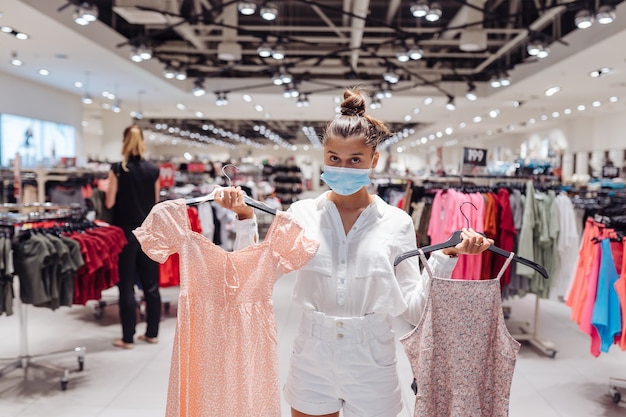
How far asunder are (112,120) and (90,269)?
49.7ft

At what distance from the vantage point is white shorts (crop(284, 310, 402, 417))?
64.9 inches

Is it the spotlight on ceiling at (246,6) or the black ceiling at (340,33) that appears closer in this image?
the spotlight on ceiling at (246,6)

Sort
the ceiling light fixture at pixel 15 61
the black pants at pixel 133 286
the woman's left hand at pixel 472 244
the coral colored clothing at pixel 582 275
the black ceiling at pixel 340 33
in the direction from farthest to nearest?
the ceiling light fixture at pixel 15 61, the black ceiling at pixel 340 33, the black pants at pixel 133 286, the coral colored clothing at pixel 582 275, the woman's left hand at pixel 472 244

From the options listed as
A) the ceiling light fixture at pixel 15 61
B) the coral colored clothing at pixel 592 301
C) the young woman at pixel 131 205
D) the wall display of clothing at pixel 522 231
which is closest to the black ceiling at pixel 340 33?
the ceiling light fixture at pixel 15 61

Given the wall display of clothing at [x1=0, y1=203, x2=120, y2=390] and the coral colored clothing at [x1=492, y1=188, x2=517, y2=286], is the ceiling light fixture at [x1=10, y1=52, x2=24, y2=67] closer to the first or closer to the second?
the wall display of clothing at [x1=0, y1=203, x2=120, y2=390]

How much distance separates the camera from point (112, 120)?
17.5 m

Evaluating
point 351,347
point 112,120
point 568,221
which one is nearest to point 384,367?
point 351,347

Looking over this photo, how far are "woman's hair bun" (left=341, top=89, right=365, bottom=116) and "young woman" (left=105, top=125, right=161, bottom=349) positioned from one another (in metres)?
3.06

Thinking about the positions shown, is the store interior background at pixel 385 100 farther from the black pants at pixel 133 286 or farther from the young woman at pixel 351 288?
the young woman at pixel 351 288

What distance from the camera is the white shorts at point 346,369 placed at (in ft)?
5.41

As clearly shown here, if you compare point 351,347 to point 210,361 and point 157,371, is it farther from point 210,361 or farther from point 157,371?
point 157,371

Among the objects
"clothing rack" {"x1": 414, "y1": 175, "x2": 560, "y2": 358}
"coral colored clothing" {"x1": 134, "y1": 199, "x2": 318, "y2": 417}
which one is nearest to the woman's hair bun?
"coral colored clothing" {"x1": 134, "y1": 199, "x2": 318, "y2": 417}

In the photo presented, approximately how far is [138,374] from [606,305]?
133 inches

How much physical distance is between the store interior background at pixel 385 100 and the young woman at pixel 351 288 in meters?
5.21
